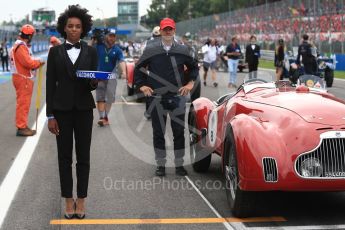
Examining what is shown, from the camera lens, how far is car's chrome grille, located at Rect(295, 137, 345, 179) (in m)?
5.14

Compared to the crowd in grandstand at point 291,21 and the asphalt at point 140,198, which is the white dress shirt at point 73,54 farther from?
the crowd in grandstand at point 291,21

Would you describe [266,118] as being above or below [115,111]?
above

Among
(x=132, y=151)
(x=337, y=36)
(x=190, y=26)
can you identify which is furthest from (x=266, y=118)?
(x=190, y=26)

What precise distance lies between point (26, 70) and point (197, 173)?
13.9ft

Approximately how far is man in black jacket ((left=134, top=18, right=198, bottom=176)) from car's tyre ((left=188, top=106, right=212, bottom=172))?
0.68 ft

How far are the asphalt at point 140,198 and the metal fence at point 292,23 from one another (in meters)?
25.1

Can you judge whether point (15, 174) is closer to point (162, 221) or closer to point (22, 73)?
point (162, 221)

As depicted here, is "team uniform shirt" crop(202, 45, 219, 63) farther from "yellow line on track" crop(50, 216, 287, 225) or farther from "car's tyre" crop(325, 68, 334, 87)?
"yellow line on track" crop(50, 216, 287, 225)

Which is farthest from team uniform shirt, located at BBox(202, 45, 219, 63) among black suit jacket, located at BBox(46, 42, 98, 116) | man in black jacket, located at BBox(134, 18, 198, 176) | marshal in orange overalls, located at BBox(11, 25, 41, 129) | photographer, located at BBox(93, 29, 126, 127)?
black suit jacket, located at BBox(46, 42, 98, 116)

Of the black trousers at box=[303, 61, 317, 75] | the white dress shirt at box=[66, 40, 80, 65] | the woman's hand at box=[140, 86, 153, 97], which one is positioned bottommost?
the black trousers at box=[303, 61, 317, 75]

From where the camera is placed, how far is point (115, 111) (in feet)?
48.0

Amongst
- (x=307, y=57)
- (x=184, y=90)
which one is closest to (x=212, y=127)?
(x=184, y=90)

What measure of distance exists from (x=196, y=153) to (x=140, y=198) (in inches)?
61.5

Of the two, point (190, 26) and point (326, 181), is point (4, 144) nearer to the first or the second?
point (326, 181)
